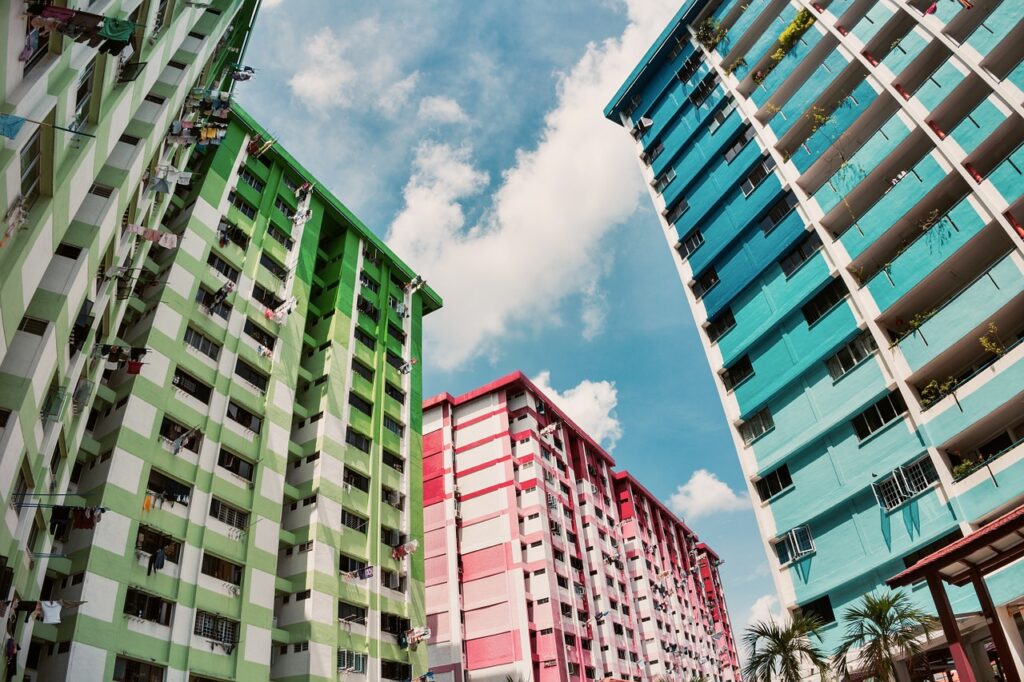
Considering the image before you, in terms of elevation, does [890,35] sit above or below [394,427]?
above

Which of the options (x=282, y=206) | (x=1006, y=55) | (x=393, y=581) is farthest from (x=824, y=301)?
(x=282, y=206)

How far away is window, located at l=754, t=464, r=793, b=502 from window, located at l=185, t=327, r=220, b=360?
1064 inches

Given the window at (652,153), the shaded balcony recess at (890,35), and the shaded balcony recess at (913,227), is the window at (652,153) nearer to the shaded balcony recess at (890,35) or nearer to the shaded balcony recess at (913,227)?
the shaded balcony recess at (890,35)

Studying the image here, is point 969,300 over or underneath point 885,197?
underneath

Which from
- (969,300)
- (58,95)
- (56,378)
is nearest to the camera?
(58,95)

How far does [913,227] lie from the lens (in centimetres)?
2769

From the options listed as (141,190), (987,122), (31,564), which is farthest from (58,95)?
(987,122)

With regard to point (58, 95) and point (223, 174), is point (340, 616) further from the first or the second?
point (58, 95)

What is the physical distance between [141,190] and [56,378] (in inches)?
385

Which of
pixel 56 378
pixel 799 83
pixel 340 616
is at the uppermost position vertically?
pixel 799 83

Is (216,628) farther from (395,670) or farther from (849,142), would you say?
(849,142)

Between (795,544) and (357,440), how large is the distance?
2516 centimetres

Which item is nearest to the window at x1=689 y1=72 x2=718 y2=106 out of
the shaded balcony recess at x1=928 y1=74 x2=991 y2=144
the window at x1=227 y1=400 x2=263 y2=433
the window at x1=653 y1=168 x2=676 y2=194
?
the window at x1=653 y1=168 x2=676 y2=194

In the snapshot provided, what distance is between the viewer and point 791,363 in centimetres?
3030
